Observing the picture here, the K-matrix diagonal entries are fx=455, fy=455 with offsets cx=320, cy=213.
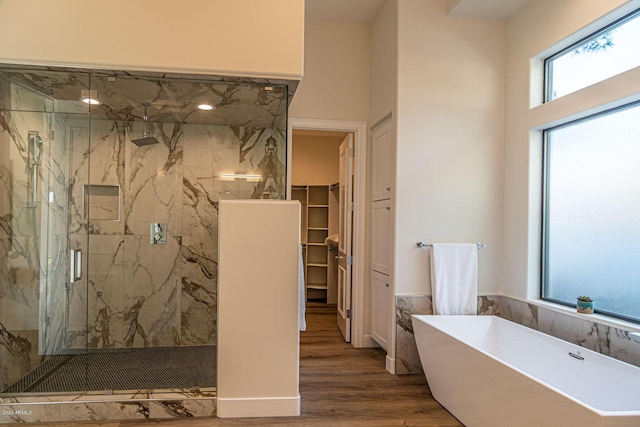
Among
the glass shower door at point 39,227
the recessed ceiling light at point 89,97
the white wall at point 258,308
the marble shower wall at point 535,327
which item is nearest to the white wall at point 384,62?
the white wall at point 258,308

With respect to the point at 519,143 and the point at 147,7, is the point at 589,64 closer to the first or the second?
the point at 519,143

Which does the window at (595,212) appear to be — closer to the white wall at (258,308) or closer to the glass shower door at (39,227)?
the white wall at (258,308)

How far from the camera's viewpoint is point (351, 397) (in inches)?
137

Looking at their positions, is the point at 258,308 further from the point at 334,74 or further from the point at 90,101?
the point at 334,74

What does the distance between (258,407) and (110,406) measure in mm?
991

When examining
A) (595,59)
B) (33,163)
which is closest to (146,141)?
(33,163)

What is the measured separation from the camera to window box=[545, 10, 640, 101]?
2.90 meters

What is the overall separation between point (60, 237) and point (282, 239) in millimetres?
1758

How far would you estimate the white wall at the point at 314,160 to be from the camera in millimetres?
7719

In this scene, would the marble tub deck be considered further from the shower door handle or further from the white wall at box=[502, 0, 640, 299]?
the white wall at box=[502, 0, 640, 299]

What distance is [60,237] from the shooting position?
11.5ft

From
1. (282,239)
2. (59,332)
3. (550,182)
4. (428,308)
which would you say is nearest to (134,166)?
(59,332)

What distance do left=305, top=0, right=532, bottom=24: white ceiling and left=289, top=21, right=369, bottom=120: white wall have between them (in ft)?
0.43

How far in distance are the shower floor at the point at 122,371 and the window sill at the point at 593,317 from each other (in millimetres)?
2561
